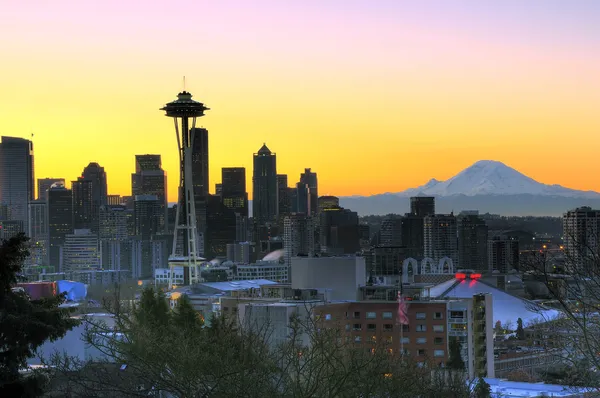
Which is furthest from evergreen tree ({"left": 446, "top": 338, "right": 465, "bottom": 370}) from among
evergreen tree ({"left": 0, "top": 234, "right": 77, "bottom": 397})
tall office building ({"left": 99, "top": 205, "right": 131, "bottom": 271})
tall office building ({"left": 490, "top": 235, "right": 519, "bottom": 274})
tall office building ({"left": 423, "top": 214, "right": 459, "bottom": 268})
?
tall office building ({"left": 99, "top": 205, "right": 131, "bottom": 271})

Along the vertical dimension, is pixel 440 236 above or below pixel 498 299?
above

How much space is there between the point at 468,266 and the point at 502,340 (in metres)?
95.3

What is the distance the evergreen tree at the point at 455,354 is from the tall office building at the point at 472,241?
372 ft

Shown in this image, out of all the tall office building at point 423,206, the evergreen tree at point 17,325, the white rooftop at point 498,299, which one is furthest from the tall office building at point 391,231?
the evergreen tree at point 17,325

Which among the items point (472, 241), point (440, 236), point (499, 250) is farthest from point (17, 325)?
point (440, 236)

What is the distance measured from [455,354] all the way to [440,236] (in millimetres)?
123108

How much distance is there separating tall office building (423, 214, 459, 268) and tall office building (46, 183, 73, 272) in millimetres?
56975

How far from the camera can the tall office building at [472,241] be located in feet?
511

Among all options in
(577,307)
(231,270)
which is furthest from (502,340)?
(231,270)

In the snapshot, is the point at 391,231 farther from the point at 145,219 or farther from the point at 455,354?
the point at 455,354

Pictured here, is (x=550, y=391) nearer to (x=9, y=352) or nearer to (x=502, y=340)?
(x=9, y=352)

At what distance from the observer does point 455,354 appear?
3991cm

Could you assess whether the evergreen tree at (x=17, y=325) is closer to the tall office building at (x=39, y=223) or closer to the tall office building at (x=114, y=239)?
the tall office building at (x=114, y=239)

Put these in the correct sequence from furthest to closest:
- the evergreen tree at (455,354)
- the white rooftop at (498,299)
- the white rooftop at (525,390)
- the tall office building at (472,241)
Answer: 1. the tall office building at (472,241)
2. the white rooftop at (498,299)
3. the evergreen tree at (455,354)
4. the white rooftop at (525,390)
